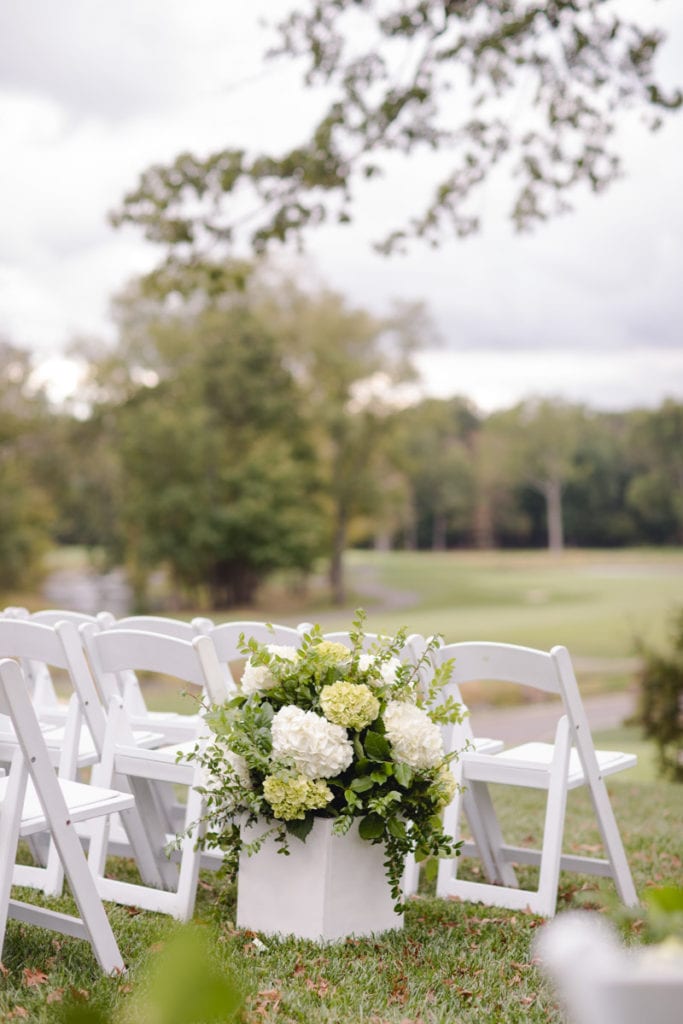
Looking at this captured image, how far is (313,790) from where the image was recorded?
3.24 m

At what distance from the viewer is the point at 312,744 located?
3.22m

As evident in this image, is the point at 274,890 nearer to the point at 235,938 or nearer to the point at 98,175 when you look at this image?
the point at 235,938

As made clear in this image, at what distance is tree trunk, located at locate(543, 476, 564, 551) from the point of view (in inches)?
1129

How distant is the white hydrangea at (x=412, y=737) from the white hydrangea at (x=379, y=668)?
0.30ft

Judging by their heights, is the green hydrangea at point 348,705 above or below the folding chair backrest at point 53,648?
below

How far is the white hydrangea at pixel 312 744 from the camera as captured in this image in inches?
127

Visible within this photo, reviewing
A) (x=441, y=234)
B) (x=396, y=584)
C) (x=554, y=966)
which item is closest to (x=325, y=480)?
(x=396, y=584)

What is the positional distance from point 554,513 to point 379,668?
26.0 meters

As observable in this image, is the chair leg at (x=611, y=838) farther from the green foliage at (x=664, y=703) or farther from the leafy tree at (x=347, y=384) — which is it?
the leafy tree at (x=347, y=384)

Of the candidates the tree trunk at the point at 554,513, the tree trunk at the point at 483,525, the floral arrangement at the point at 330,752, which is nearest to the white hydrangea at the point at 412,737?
the floral arrangement at the point at 330,752

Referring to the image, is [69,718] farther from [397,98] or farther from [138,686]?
[397,98]

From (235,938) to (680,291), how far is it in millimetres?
28985

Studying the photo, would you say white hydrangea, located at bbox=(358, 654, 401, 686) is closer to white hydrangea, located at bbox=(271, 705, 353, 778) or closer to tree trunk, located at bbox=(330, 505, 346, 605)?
white hydrangea, located at bbox=(271, 705, 353, 778)

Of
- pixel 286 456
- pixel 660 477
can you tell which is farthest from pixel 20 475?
pixel 660 477
